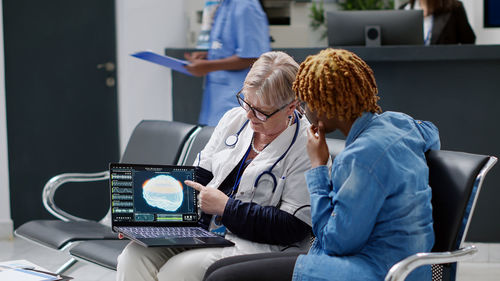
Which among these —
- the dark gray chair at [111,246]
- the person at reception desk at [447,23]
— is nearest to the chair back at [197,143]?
the dark gray chair at [111,246]

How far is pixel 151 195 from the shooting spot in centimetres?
218

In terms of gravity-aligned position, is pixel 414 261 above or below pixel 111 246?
above

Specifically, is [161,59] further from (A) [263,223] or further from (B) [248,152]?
(A) [263,223]

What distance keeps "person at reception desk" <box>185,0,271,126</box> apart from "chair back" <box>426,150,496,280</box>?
144cm

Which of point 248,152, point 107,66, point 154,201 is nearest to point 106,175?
point 154,201

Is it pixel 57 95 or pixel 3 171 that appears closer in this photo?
pixel 3 171

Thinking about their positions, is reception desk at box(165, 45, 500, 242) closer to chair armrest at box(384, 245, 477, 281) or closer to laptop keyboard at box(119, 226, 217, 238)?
laptop keyboard at box(119, 226, 217, 238)

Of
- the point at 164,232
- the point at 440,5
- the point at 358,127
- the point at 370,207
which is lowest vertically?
the point at 164,232

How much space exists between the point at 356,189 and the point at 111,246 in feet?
4.30

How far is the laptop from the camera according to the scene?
7.00ft

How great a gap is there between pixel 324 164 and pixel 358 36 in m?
2.32

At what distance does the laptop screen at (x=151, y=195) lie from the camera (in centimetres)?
214

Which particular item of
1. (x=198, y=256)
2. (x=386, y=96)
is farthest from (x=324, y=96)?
(x=386, y=96)

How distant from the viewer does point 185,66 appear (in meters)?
3.34
